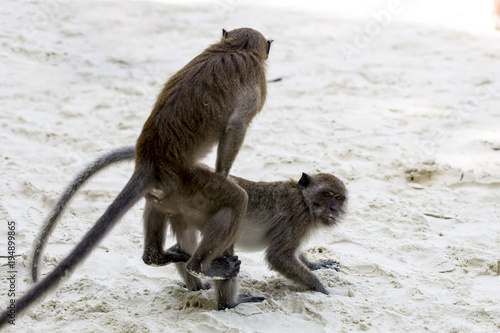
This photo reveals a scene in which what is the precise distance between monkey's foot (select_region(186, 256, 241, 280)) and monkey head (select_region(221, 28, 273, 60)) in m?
1.65

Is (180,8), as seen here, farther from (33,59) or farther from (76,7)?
(33,59)

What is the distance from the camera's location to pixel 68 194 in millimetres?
5145

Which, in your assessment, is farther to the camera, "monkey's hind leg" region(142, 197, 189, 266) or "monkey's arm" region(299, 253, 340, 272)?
"monkey's arm" region(299, 253, 340, 272)

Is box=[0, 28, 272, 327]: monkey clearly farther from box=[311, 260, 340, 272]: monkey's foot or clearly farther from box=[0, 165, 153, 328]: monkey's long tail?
box=[311, 260, 340, 272]: monkey's foot

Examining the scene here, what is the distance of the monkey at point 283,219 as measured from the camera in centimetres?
526

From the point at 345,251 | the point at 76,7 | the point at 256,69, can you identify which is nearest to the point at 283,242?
the point at 345,251

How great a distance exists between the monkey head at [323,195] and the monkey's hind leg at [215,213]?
113cm

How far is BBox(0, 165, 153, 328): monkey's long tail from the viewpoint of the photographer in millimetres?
3818

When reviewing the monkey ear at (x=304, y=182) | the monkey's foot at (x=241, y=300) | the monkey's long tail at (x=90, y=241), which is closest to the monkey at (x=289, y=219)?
the monkey ear at (x=304, y=182)

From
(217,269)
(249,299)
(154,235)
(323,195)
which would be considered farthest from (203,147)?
(323,195)

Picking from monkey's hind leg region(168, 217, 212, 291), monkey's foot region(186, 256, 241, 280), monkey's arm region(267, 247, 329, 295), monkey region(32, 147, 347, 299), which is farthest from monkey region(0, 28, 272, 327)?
monkey's arm region(267, 247, 329, 295)

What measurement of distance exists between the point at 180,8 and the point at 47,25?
2.77 meters

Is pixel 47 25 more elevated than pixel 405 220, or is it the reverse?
pixel 47 25

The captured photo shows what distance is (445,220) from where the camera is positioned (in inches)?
265
